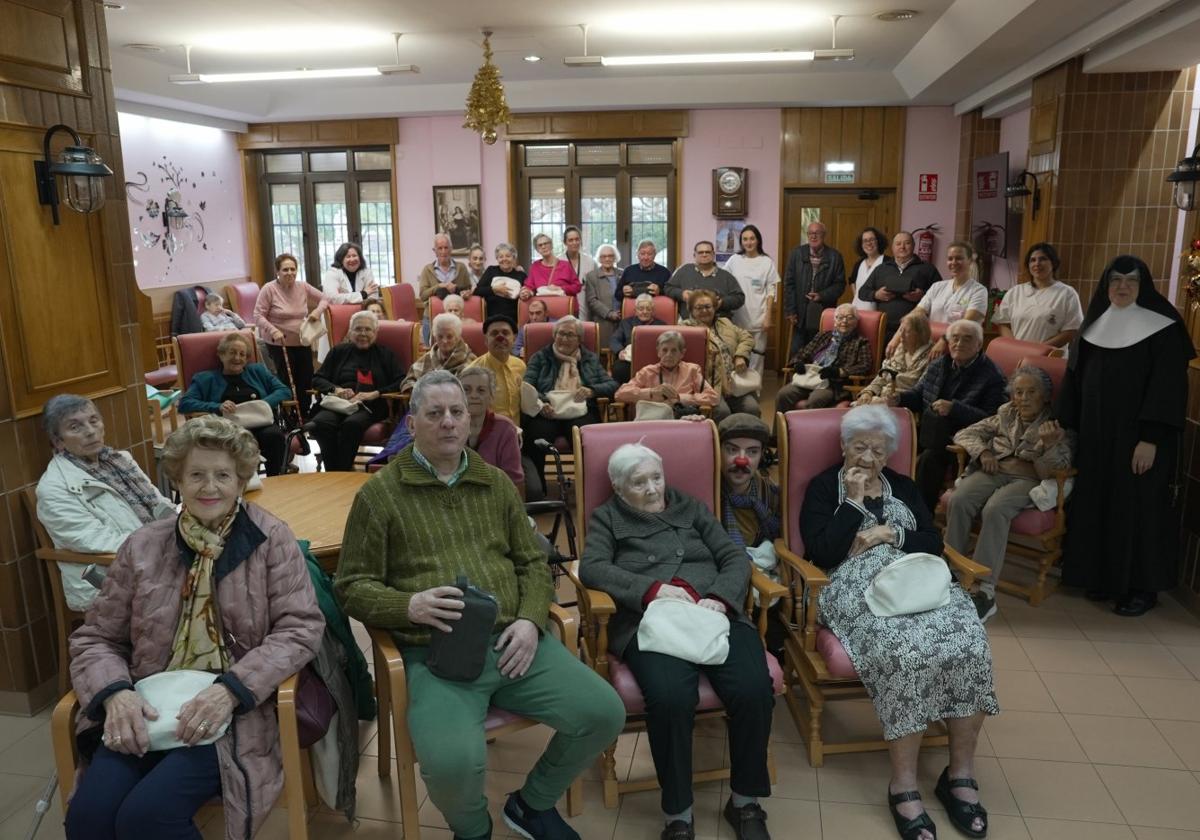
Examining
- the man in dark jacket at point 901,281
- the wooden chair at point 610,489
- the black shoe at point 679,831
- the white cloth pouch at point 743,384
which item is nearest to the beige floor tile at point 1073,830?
the wooden chair at point 610,489

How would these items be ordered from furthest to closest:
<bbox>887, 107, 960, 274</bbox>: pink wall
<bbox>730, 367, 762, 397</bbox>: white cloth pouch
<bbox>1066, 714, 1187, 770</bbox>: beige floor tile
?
<bbox>887, 107, 960, 274</bbox>: pink wall → <bbox>730, 367, 762, 397</bbox>: white cloth pouch → <bbox>1066, 714, 1187, 770</bbox>: beige floor tile

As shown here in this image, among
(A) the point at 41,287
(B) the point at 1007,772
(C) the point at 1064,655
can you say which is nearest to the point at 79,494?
(A) the point at 41,287

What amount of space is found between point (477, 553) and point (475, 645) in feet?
1.00

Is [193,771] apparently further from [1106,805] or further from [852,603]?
[1106,805]

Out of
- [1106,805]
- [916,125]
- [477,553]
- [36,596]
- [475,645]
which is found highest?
[916,125]

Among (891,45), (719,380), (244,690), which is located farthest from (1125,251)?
(244,690)

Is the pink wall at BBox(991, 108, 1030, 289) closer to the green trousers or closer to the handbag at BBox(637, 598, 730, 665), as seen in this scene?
the handbag at BBox(637, 598, 730, 665)

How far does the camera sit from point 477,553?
2.47 meters

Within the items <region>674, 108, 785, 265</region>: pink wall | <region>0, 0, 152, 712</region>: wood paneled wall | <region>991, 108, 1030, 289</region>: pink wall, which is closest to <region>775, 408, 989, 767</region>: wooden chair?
<region>0, 0, 152, 712</region>: wood paneled wall

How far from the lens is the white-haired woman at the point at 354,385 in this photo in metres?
5.11

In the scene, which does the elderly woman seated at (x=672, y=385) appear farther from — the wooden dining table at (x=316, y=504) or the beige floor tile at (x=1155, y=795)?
the beige floor tile at (x=1155, y=795)

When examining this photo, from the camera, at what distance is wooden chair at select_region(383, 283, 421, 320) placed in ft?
26.4

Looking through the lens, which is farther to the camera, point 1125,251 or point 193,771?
point 1125,251

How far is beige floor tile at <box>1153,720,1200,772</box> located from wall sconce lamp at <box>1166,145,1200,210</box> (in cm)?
241
